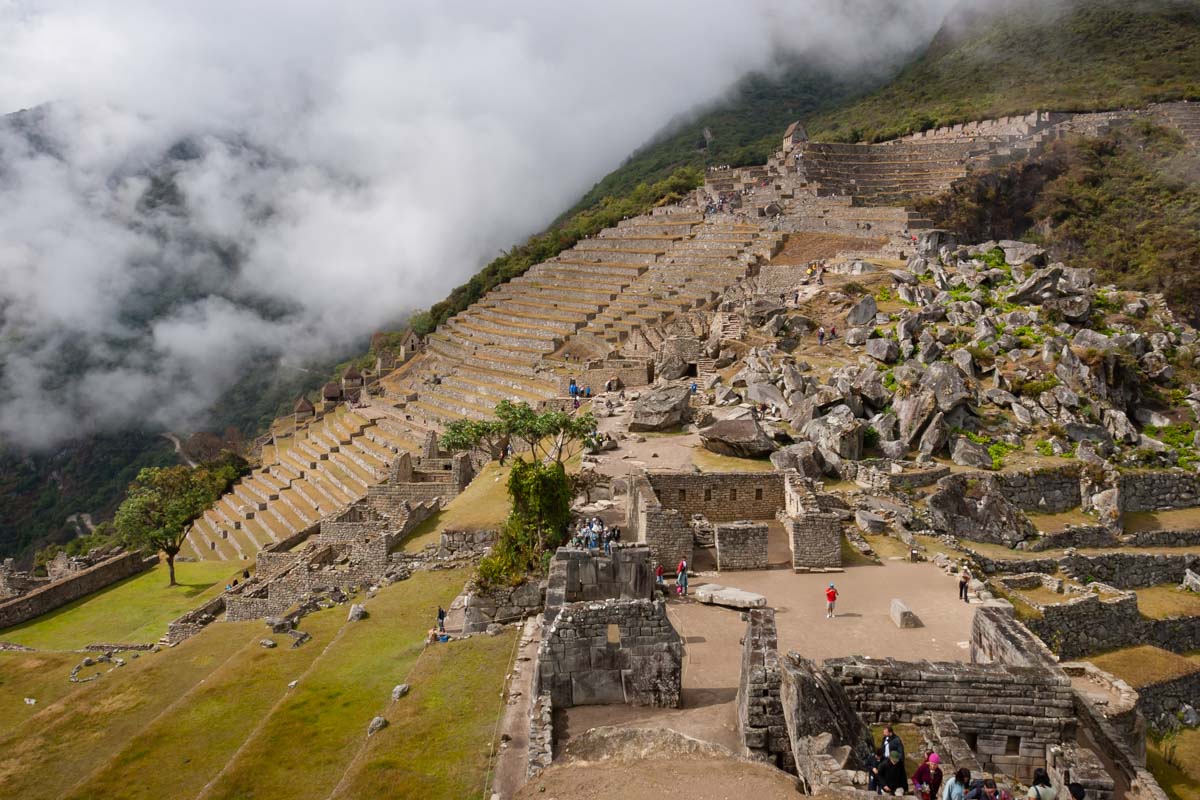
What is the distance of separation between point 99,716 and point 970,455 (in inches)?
817

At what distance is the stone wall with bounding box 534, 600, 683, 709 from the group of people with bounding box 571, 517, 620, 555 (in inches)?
127

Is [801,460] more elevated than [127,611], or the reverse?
[801,460]

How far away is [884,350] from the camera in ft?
82.8

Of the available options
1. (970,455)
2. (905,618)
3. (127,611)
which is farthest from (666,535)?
(127,611)

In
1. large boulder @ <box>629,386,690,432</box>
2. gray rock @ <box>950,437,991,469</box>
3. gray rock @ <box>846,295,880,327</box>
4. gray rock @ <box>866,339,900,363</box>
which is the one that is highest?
gray rock @ <box>846,295,880,327</box>

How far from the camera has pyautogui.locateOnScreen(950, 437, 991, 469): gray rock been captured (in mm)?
20125

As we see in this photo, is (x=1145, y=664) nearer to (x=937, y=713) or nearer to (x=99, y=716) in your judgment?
(x=937, y=713)

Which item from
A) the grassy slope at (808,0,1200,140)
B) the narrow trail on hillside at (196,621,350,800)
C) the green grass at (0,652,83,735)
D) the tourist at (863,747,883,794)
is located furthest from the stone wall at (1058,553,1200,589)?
the grassy slope at (808,0,1200,140)

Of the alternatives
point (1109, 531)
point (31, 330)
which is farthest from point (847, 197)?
point (31, 330)

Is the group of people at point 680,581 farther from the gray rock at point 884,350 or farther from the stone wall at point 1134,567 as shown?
the gray rock at point 884,350

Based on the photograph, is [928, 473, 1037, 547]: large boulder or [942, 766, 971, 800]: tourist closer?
[942, 766, 971, 800]: tourist

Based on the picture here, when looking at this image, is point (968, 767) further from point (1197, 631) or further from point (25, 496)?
point (25, 496)

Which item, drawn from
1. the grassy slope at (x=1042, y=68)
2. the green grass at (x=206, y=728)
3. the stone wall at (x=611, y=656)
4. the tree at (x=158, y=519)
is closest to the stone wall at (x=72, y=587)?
the tree at (x=158, y=519)

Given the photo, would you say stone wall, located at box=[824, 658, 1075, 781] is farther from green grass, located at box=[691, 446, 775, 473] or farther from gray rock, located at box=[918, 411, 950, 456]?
gray rock, located at box=[918, 411, 950, 456]
